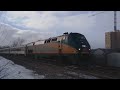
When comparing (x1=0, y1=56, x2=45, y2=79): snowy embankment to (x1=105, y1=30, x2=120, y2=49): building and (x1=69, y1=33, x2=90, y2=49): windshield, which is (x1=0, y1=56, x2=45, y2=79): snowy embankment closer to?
(x1=69, y1=33, x2=90, y2=49): windshield

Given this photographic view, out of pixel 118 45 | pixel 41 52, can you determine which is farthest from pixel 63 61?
pixel 118 45

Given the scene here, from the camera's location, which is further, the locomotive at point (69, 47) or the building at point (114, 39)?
the building at point (114, 39)

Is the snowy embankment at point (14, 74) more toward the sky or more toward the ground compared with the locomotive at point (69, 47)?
more toward the ground

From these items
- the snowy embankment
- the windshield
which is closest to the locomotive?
the windshield

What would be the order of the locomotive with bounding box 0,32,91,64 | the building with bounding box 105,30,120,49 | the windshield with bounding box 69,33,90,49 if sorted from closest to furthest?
the locomotive with bounding box 0,32,91,64
the windshield with bounding box 69,33,90,49
the building with bounding box 105,30,120,49

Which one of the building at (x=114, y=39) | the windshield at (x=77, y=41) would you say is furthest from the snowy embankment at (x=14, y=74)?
the building at (x=114, y=39)

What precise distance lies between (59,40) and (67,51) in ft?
8.53

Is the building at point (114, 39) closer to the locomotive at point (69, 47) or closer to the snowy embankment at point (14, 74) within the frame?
the locomotive at point (69, 47)

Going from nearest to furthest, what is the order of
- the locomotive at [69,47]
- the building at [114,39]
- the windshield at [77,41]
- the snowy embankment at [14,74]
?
the snowy embankment at [14,74] < the locomotive at [69,47] < the windshield at [77,41] < the building at [114,39]

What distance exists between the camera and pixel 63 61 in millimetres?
26312

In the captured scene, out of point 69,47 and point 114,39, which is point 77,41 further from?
point 114,39

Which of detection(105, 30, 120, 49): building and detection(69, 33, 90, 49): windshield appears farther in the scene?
detection(105, 30, 120, 49): building
